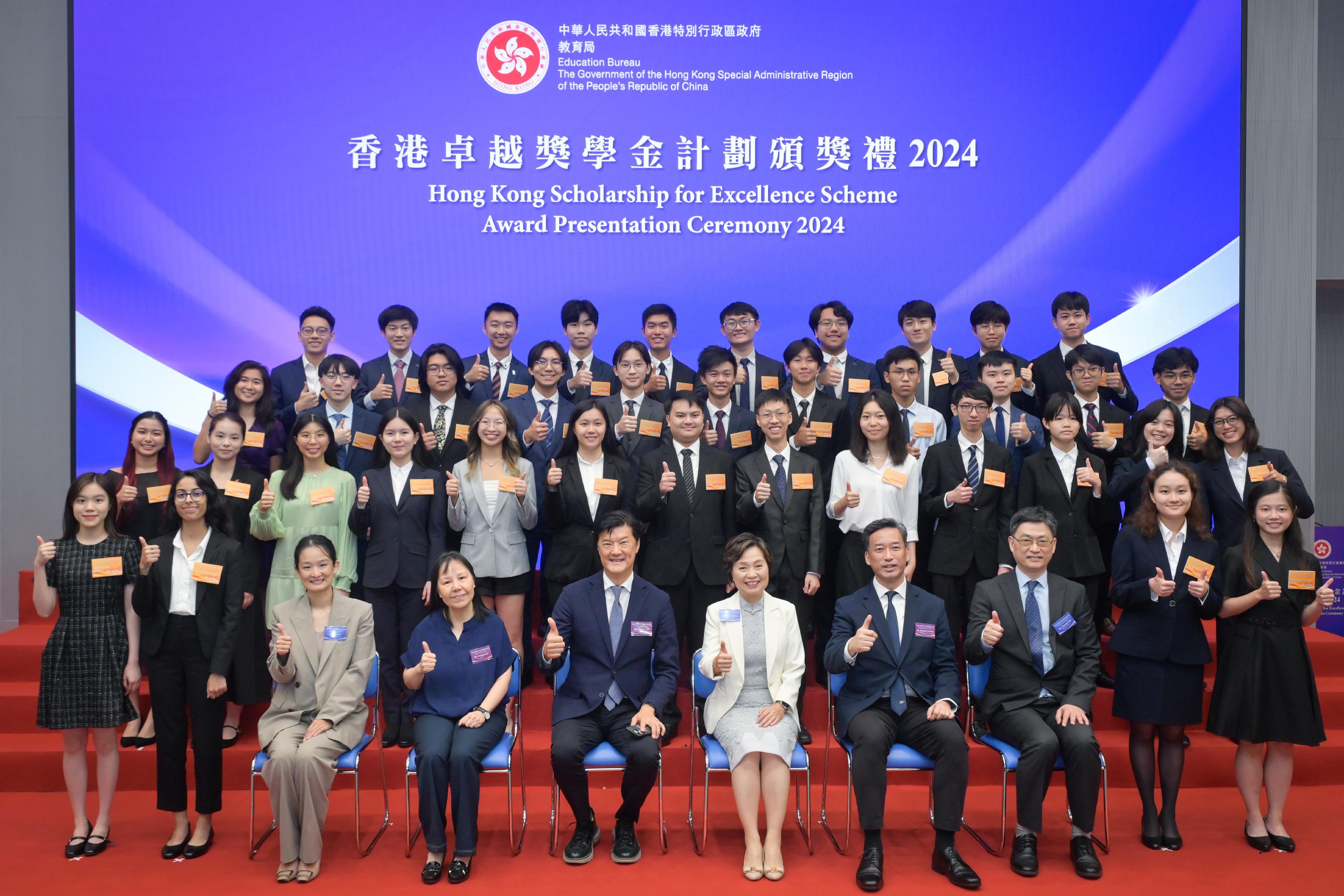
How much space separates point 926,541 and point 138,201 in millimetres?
5187

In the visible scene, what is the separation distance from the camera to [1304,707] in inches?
142

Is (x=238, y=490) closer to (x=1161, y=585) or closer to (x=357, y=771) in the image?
(x=357, y=771)

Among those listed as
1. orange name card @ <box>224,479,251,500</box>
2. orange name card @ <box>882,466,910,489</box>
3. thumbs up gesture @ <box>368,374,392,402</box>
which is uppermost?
thumbs up gesture @ <box>368,374,392,402</box>

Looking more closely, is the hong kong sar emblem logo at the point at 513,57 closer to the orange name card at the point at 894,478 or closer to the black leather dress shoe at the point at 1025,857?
the orange name card at the point at 894,478

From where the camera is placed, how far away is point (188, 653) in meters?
3.66

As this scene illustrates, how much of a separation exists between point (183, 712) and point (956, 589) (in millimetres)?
3377

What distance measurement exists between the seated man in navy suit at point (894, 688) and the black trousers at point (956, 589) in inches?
19.0

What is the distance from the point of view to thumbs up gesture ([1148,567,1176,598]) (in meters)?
3.61

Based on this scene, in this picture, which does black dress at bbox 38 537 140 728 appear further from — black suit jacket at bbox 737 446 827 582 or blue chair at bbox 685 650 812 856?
black suit jacket at bbox 737 446 827 582

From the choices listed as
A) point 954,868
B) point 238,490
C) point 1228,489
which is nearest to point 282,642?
point 238,490

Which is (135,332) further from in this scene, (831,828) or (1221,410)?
(1221,410)

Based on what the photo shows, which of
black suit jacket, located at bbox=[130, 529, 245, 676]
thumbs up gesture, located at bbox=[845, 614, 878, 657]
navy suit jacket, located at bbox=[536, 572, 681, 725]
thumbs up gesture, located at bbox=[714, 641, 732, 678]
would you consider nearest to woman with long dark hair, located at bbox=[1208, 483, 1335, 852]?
A: thumbs up gesture, located at bbox=[845, 614, 878, 657]

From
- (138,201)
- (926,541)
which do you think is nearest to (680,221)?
(926,541)

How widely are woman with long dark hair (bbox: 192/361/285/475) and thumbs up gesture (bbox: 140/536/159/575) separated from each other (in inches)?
34.9
